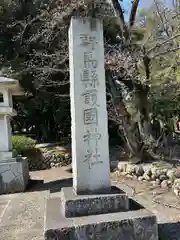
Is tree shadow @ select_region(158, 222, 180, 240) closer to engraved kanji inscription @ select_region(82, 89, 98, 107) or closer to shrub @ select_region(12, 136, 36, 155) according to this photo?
engraved kanji inscription @ select_region(82, 89, 98, 107)

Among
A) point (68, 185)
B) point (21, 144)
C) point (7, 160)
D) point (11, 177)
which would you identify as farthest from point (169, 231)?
point (21, 144)

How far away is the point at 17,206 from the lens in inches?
256

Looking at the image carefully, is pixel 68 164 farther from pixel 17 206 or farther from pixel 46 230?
pixel 46 230

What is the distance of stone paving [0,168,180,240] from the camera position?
457 cm

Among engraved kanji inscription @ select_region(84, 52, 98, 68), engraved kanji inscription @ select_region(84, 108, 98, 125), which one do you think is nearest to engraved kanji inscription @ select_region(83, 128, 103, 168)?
engraved kanji inscription @ select_region(84, 108, 98, 125)

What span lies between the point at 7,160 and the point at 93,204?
535cm

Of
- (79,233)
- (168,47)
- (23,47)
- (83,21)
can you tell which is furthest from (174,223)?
(23,47)

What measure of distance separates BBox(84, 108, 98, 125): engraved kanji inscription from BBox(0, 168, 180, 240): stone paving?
5.83ft

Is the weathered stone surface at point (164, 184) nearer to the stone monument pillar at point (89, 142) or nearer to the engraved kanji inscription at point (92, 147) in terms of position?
the stone monument pillar at point (89, 142)

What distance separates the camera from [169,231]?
4.28 metres

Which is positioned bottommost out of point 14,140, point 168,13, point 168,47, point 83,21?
point 14,140

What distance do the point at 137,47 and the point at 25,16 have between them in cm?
550

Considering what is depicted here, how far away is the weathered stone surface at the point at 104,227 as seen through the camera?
10.8 feet

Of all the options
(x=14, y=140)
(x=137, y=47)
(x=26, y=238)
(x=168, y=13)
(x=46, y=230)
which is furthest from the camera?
(x=14, y=140)
